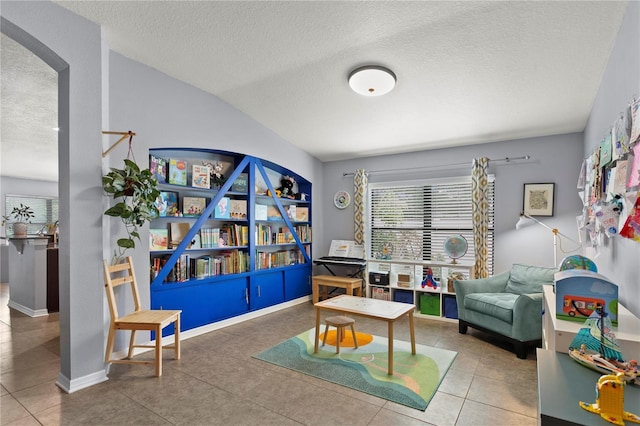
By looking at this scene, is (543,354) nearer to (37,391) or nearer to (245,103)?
(37,391)

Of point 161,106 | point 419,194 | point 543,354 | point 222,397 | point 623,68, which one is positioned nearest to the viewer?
point 543,354

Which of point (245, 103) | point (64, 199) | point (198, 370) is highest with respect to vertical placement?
point (245, 103)

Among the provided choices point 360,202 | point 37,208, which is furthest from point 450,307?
point 37,208

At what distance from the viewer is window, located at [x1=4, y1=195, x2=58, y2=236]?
24.1ft

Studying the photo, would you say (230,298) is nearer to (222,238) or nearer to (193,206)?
(222,238)

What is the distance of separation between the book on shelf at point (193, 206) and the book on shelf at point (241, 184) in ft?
1.62

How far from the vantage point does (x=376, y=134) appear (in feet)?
15.0

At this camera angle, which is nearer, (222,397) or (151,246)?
(222,397)

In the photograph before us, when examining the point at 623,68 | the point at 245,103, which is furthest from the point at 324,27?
the point at 623,68

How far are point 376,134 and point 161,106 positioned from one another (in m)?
2.68

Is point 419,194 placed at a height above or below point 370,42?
below

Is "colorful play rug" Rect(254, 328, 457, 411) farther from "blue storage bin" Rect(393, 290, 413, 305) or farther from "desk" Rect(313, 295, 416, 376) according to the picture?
"blue storage bin" Rect(393, 290, 413, 305)

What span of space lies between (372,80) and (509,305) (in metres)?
2.63

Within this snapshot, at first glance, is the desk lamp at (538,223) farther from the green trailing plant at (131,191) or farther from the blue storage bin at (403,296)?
the green trailing plant at (131,191)
